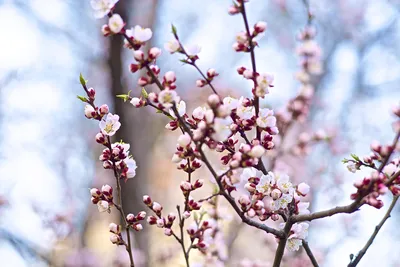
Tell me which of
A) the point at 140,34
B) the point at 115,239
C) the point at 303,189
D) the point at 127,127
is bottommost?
the point at 115,239

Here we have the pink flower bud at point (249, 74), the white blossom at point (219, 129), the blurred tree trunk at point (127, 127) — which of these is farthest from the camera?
the blurred tree trunk at point (127, 127)

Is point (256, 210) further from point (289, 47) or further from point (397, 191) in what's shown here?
point (289, 47)

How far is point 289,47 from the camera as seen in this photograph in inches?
235

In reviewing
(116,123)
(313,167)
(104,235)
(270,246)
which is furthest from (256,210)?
(104,235)

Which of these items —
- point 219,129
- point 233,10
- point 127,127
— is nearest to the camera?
point 219,129

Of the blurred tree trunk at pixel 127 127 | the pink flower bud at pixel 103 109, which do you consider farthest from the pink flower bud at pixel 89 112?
the blurred tree trunk at pixel 127 127

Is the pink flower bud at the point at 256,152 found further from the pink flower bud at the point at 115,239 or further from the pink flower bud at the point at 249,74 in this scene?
the pink flower bud at the point at 115,239

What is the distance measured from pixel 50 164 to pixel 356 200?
5295 millimetres

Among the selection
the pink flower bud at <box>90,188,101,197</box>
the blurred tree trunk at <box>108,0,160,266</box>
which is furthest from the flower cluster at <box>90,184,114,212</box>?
the blurred tree trunk at <box>108,0,160,266</box>

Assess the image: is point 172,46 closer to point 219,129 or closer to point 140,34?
point 140,34

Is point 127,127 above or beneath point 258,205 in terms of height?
above

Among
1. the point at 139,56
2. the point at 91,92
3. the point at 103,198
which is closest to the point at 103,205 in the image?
the point at 103,198

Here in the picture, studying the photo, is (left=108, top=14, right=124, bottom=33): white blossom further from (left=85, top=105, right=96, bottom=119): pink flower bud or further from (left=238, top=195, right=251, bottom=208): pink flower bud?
(left=238, top=195, right=251, bottom=208): pink flower bud

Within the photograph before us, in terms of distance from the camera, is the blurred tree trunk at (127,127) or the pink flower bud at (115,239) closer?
the pink flower bud at (115,239)
